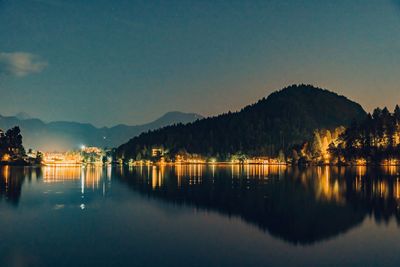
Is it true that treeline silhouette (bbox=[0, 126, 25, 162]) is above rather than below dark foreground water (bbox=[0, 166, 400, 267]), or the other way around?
above

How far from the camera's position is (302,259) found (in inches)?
908

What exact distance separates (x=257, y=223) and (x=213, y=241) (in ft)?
22.8

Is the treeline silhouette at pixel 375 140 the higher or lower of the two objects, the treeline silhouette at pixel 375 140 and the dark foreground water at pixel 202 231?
the higher

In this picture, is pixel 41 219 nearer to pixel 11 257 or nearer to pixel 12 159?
pixel 11 257

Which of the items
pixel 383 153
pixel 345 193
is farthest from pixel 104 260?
pixel 383 153

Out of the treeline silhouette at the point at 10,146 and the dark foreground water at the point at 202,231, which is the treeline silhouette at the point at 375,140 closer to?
the dark foreground water at the point at 202,231

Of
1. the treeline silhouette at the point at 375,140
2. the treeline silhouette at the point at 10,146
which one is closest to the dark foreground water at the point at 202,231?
the treeline silhouette at the point at 375,140

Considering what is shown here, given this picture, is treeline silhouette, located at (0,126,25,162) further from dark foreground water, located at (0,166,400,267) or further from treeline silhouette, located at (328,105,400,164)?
dark foreground water, located at (0,166,400,267)

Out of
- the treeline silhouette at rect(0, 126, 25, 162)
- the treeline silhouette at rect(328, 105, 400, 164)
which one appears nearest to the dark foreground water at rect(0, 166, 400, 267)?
the treeline silhouette at rect(328, 105, 400, 164)

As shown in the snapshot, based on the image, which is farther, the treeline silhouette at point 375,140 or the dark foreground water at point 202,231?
the treeline silhouette at point 375,140

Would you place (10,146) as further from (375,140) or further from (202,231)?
(202,231)

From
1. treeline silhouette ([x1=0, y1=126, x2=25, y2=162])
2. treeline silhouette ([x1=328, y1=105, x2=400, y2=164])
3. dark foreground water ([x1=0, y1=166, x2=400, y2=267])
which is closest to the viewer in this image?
dark foreground water ([x1=0, y1=166, x2=400, y2=267])

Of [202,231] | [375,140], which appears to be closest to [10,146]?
[375,140]

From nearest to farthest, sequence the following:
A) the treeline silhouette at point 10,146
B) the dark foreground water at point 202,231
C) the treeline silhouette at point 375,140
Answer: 1. the dark foreground water at point 202,231
2. the treeline silhouette at point 375,140
3. the treeline silhouette at point 10,146
